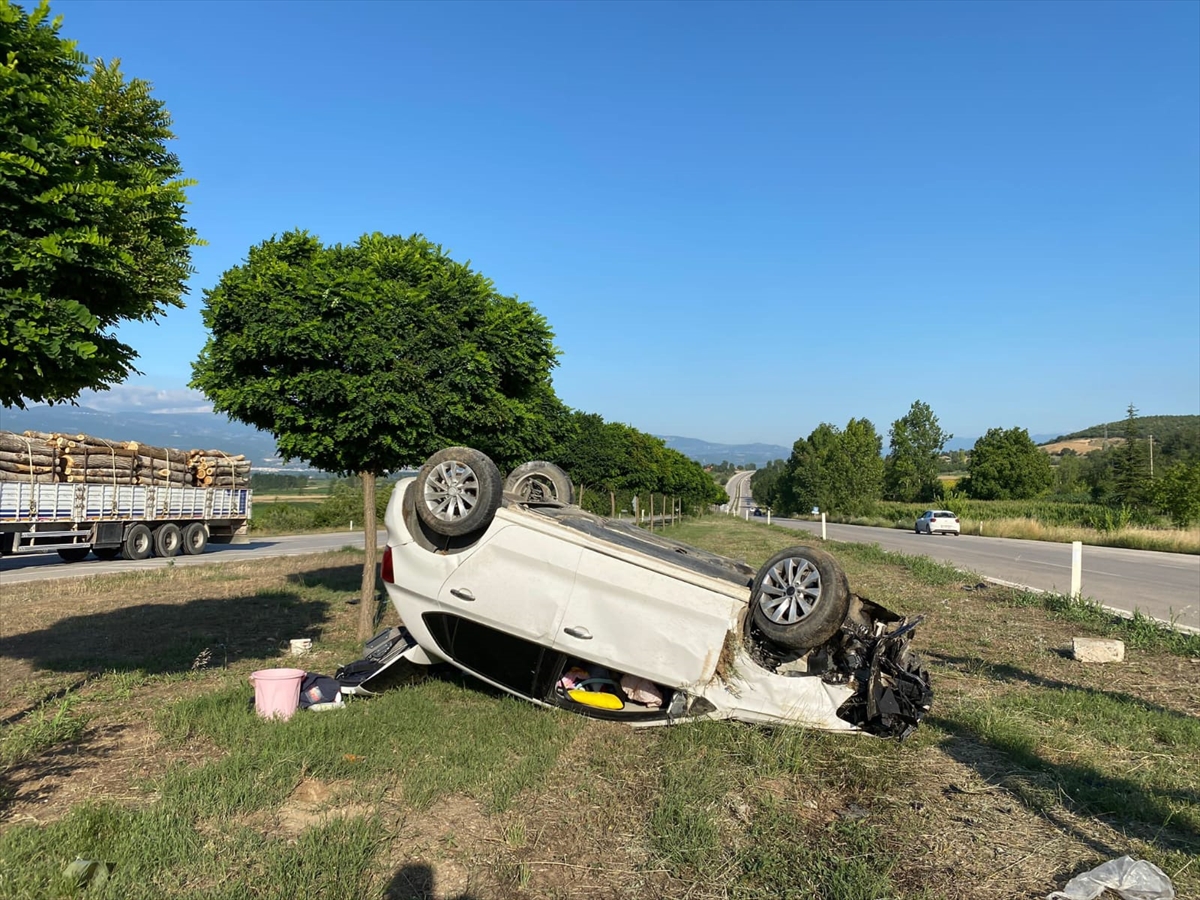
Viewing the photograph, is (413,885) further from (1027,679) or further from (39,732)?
(1027,679)

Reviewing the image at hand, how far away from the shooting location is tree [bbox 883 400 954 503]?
90.2 meters

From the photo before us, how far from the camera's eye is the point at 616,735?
5578 millimetres

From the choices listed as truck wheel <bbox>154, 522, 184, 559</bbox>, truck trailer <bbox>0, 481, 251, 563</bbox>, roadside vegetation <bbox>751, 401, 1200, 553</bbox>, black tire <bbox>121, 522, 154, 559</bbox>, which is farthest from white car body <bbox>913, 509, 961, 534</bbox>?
black tire <bbox>121, 522, 154, 559</bbox>

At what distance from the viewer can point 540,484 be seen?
24.9 feet

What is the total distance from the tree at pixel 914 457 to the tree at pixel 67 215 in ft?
298

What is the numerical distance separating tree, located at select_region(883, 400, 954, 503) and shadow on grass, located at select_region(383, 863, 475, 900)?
9083 cm

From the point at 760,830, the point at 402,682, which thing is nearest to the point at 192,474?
A: the point at 402,682

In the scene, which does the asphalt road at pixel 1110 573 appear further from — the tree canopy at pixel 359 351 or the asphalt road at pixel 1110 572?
the tree canopy at pixel 359 351

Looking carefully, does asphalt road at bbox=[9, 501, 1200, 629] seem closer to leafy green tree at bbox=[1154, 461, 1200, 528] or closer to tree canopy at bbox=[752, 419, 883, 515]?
leafy green tree at bbox=[1154, 461, 1200, 528]

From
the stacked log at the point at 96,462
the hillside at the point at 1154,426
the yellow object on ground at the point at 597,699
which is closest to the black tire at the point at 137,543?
the stacked log at the point at 96,462

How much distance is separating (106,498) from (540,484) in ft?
58.7

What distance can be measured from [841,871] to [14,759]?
16.6 feet

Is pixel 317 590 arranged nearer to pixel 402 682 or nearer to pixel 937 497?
pixel 402 682

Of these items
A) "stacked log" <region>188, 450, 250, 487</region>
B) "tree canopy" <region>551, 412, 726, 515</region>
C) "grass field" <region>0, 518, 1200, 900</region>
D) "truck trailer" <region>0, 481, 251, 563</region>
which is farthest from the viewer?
"tree canopy" <region>551, 412, 726, 515</region>
